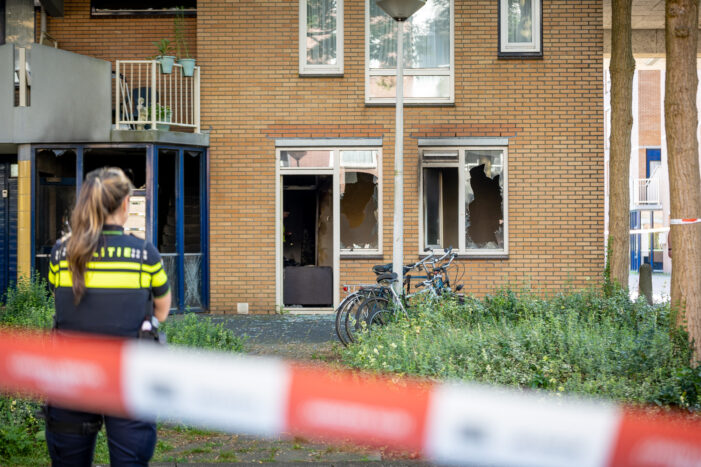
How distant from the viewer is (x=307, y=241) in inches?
519

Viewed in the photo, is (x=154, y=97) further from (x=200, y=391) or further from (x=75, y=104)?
(x=200, y=391)

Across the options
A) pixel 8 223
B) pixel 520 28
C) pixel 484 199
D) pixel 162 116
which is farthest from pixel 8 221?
pixel 520 28

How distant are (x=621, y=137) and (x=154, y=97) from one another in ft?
23.5

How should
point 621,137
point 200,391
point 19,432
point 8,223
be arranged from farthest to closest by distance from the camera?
point 8,223 → point 621,137 → point 19,432 → point 200,391

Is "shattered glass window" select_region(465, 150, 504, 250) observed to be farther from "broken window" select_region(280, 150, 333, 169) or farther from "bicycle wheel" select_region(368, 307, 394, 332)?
"bicycle wheel" select_region(368, 307, 394, 332)

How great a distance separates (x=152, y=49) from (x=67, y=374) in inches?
435

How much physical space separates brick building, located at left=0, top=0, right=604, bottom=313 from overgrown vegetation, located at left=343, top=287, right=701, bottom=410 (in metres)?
5.17

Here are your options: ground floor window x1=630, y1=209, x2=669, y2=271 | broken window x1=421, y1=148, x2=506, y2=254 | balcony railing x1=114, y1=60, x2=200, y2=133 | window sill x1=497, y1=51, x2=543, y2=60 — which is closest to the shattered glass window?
broken window x1=421, y1=148, x2=506, y2=254

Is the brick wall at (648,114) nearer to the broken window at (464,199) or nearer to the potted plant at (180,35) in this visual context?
the broken window at (464,199)

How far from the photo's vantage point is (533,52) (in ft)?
42.4

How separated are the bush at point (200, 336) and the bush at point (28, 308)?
1.27m

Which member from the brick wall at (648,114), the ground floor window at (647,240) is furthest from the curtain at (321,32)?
the brick wall at (648,114)

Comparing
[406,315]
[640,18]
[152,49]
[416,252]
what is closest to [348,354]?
[406,315]

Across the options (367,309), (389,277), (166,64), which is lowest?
(367,309)
